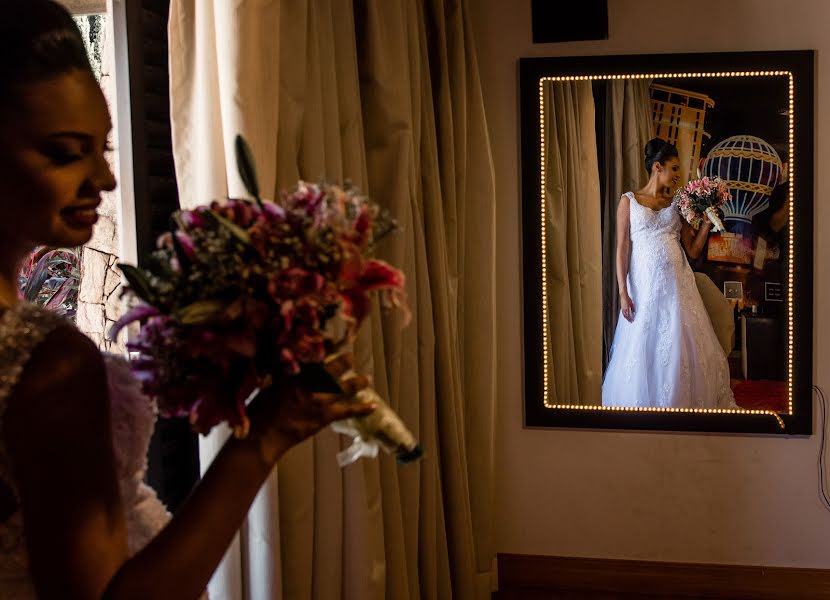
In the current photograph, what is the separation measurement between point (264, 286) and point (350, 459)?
31 centimetres

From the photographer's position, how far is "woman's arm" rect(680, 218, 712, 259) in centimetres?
309

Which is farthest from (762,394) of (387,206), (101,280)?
(101,280)

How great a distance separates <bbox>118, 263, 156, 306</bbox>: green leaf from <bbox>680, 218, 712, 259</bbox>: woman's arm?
97.3 inches

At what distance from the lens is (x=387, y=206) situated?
219cm

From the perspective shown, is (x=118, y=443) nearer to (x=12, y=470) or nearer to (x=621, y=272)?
(x=12, y=470)

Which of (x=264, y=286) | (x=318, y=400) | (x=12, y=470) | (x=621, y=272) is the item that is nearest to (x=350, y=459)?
(x=318, y=400)

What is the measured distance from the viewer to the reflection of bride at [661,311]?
310 centimetres

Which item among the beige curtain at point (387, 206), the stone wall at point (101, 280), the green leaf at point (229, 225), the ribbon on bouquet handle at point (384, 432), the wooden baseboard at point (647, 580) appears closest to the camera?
the green leaf at point (229, 225)

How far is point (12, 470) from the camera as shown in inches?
33.1

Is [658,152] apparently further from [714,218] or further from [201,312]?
[201,312]

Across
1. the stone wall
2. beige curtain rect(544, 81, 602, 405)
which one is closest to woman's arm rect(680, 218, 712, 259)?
beige curtain rect(544, 81, 602, 405)

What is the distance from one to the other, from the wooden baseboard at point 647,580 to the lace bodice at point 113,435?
2434 mm

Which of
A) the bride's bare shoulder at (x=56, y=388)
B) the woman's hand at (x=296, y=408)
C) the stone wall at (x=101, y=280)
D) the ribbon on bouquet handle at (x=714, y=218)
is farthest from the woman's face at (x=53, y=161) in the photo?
the ribbon on bouquet handle at (x=714, y=218)

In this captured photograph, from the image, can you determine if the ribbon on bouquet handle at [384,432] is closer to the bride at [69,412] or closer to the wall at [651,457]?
the bride at [69,412]
